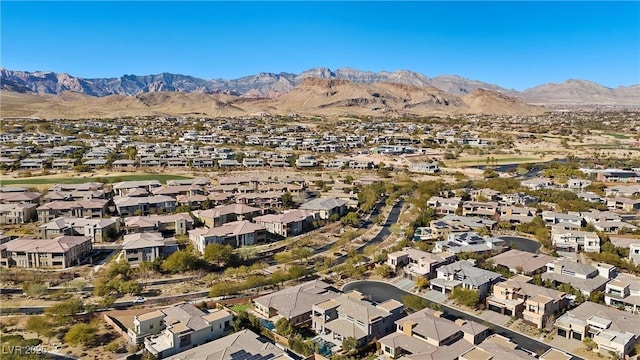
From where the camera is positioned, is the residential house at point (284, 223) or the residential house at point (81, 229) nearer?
the residential house at point (81, 229)

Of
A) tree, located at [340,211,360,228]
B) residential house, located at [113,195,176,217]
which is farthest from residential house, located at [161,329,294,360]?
residential house, located at [113,195,176,217]

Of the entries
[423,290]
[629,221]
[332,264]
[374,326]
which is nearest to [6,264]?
[332,264]

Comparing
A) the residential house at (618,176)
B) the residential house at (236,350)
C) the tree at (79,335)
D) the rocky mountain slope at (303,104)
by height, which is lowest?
the tree at (79,335)

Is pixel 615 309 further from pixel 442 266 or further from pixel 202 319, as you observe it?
pixel 202 319

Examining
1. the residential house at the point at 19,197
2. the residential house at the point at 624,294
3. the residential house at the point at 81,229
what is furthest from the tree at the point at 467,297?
the residential house at the point at 19,197

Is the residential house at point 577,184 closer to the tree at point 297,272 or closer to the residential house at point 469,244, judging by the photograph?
the residential house at point 469,244

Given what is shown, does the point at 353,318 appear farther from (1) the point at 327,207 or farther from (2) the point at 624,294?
(1) the point at 327,207

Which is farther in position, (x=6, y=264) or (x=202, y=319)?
(x=6, y=264)
